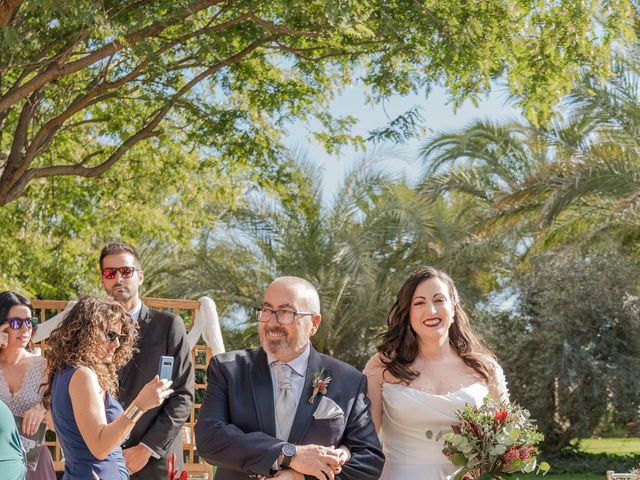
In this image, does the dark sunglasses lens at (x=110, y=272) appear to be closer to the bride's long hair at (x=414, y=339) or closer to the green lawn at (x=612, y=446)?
→ the bride's long hair at (x=414, y=339)

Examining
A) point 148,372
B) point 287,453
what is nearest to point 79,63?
point 148,372

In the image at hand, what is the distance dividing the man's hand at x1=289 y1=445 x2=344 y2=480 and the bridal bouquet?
0.90 m

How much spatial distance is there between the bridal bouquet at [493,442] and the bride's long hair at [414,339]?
0.64 meters

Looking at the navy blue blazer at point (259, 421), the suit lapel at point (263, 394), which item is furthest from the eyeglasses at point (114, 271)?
the suit lapel at point (263, 394)

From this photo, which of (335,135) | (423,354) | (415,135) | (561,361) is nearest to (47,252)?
(335,135)

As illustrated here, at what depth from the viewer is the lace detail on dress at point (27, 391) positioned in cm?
598

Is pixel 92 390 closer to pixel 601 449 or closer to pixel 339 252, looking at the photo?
pixel 339 252

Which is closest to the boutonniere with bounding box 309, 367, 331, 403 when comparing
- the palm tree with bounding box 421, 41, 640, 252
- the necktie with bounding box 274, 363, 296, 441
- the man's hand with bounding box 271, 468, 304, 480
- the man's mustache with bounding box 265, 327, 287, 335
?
the necktie with bounding box 274, 363, 296, 441

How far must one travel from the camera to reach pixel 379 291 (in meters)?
20.6

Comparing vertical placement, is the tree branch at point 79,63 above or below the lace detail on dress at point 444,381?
above

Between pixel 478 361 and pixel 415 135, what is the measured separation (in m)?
7.18

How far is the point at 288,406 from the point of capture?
15.8 feet

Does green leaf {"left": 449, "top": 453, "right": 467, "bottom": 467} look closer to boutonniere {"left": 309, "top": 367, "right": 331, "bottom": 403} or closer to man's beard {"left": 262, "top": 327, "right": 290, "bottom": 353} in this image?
boutonniere {"left": 309, "top": 367, "right": 331, "bottom": 403}

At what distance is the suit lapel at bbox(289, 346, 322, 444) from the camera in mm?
4727
